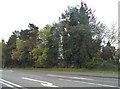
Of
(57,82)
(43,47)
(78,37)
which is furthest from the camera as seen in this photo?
(43,47)

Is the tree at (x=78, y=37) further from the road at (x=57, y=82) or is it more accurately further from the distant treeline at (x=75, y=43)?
the road at (x=57, y=82)

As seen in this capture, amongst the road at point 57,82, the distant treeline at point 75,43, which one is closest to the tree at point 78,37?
the distant treeline at point 75,43

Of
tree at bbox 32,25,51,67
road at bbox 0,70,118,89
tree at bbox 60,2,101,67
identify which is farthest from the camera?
tree at bbox 32,25,51,67

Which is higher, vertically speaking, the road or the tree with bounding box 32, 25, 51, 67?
the tree with bounding box 32, 25, 51, 67

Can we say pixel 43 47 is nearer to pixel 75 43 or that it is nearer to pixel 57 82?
pixel 75 43

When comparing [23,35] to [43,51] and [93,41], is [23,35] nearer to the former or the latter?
[43,51]

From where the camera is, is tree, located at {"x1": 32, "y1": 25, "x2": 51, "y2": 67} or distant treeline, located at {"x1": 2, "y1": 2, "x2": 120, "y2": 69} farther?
→ tree, located at {"x1": 32, "y1": 25, "x2": 51, "y2": 67}

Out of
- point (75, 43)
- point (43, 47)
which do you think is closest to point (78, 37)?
point (75, 43)

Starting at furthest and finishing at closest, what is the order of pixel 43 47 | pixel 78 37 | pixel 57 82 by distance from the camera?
1. pixel 43 47
2. pixel 78 37
3. pixel 57 82

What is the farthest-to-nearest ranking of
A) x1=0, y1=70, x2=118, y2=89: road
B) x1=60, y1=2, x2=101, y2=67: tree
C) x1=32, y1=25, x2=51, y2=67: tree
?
x1=32, y1=25, x2=51, y2=67: tree < x1=60, y1=2, x2=101, y2=67: tree < x1=0, y1=70, x2=118, y2=89: road

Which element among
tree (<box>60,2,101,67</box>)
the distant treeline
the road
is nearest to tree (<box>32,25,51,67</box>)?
the distant treeline

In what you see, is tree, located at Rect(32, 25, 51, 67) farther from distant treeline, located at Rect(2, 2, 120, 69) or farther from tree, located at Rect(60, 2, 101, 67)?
tree, located at Rect(60, 2, 101, 67)

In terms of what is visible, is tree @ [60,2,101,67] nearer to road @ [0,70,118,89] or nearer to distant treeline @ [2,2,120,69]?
distant treeline @ [2,2,120,69]

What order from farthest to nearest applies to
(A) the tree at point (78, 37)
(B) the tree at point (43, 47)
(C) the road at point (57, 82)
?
(B) the tree at point (43, 47) < (A) the tree at point (78, 37) < (C) the road at point (57, 82)
